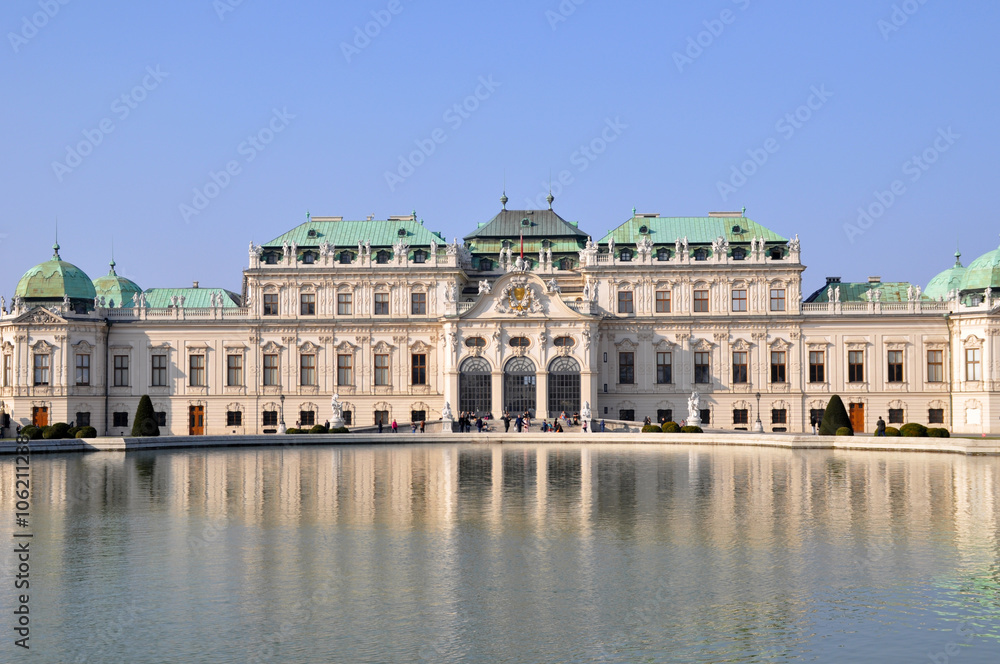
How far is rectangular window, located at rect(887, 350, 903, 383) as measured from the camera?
8481 cm

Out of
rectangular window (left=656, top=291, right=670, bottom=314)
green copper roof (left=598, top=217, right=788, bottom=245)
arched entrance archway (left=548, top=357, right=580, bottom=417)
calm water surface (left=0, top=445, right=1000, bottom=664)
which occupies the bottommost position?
calm water surface (left=0, top=445, right=1000, bottom=664)

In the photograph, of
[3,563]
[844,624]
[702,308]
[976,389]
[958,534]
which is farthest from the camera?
[702,308]

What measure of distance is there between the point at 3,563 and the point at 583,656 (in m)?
14.6

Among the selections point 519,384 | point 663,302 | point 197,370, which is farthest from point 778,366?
point 197,370

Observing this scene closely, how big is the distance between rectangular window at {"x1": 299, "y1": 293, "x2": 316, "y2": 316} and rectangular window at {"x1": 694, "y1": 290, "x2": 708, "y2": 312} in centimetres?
2930

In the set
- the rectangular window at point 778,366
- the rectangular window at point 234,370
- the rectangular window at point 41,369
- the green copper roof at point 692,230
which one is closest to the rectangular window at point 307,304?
the rectangular window at point 234,370

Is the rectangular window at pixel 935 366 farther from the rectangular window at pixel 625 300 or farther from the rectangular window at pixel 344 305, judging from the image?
the rectangular window at pixel 344 305

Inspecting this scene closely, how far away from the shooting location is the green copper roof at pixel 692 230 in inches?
3423

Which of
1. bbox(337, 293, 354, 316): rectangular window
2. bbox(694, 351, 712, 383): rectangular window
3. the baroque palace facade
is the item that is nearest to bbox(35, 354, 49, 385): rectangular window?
the baroque palace facade

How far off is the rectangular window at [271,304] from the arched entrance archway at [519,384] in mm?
18675

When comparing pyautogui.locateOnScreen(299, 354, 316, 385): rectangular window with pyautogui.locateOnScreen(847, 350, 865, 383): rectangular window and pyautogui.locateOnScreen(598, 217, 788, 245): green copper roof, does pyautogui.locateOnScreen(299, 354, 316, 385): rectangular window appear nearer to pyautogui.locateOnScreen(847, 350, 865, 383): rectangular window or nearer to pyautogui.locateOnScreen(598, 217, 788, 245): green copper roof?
pyautogui.locateOnScreen(598, 217, 788, 245): green copper roof

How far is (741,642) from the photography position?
19.4m

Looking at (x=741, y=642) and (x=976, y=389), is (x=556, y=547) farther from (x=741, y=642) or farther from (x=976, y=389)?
(x=976, y=389)

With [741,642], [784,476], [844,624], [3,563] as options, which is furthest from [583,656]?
[784,476]
